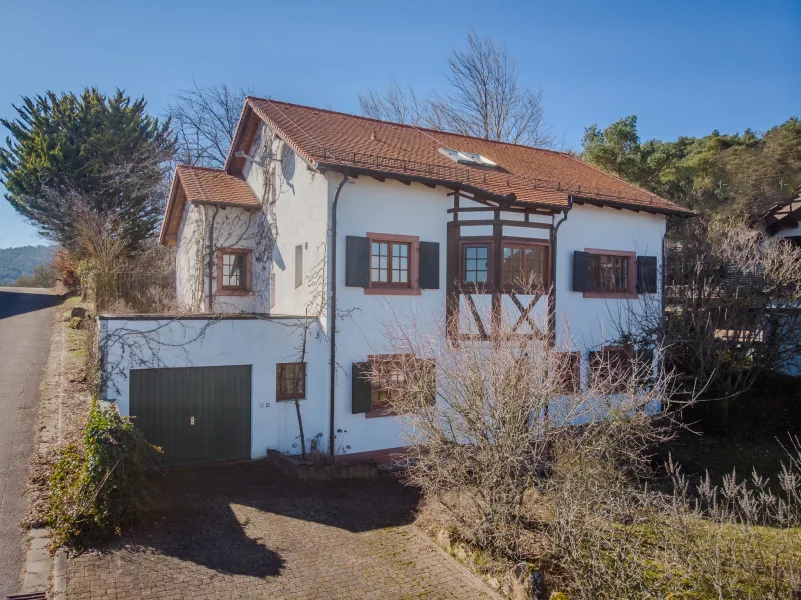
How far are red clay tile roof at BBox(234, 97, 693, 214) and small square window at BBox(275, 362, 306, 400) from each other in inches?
163

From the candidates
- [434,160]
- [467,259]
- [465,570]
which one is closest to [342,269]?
[467,259]

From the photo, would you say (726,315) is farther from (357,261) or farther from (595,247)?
(357,261)

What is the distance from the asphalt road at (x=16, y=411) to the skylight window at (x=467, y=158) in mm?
10874

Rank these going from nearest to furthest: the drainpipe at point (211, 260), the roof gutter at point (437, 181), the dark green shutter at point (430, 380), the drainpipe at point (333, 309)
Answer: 1. the dark green shutter at point (430, 380)
2. the roof gutter at point (437, 181)
3. the drainpipe at point (333, 309)
4. the drainpipe at point (211, 260)

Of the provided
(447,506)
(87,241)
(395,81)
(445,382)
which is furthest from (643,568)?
(395,81)

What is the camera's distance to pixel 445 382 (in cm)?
935

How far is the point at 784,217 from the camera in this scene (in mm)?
20766

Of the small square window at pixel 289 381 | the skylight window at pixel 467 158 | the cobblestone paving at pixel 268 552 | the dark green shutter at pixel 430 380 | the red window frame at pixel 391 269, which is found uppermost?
the skylight window at pixel 467 158

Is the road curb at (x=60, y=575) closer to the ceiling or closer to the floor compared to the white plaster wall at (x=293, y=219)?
closer to the floor

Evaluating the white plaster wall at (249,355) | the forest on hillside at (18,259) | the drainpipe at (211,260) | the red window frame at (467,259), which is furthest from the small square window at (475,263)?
the forest on hillside at (18,259)

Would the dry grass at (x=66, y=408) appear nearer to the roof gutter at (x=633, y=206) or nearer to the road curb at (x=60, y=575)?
the road curb at (x=60, y=575)

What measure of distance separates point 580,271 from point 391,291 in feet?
16.7

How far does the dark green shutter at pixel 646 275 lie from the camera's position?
16281 millimetres

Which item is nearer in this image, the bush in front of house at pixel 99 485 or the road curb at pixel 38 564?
the road curb at pixel 38 564
